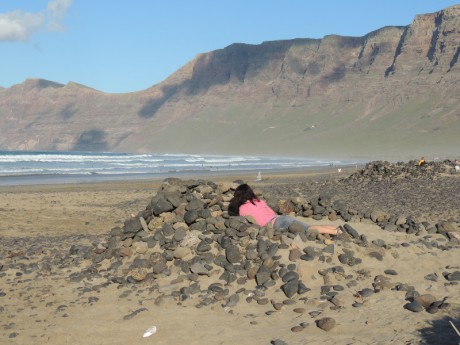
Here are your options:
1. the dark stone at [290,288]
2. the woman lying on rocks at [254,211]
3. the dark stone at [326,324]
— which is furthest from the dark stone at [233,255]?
the dark stone at [326,324]

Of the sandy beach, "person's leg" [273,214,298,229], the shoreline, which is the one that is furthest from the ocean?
"person's leg" [273,214,298,229]

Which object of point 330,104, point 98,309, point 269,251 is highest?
point 330,104

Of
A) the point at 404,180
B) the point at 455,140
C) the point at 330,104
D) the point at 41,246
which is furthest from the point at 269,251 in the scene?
the point at 330,104

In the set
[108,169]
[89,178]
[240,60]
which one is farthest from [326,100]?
[89,178]

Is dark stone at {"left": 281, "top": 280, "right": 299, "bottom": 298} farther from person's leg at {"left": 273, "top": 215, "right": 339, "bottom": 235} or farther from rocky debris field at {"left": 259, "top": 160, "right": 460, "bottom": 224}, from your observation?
rocky debris field at {"left": 259, "top": 160, "right": 460, "bottom": 224}

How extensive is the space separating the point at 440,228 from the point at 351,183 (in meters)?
15.6

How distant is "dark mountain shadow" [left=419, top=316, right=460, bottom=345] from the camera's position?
5293 millimetres

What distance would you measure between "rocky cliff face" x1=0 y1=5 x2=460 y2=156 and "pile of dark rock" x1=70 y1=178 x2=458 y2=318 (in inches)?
3543

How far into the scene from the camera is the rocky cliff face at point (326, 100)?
11850cm

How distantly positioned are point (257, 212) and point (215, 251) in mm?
1096

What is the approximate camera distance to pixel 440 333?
552 cm

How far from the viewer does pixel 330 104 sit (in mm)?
153000

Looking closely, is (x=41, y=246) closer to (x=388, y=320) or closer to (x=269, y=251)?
(x=269, y=251)

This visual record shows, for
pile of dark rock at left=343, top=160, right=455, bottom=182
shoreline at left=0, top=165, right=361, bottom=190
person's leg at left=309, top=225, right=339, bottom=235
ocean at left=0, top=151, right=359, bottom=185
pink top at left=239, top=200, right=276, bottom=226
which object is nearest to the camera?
person's leg at left=309, top=225, right=339, bottom=235
